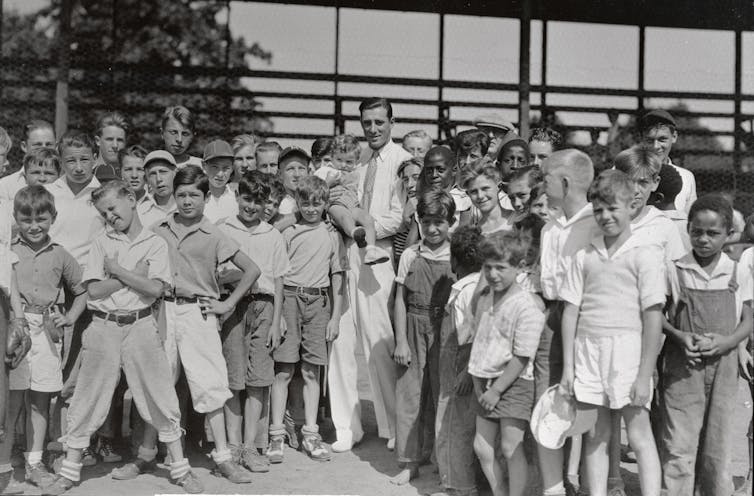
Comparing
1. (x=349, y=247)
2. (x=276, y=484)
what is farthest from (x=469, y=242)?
(x=276, y=484)

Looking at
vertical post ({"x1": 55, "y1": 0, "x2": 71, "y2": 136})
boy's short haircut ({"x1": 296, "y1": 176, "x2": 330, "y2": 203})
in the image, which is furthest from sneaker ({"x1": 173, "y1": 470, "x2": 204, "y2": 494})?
vertical post ({"x1": 55, "y1": 0, "x2": 71, "y2": 136})

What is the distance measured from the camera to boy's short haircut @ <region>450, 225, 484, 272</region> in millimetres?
3912

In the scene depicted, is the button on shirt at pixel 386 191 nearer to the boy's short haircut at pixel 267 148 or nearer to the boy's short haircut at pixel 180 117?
the boy's short haircut at pixel 267 148

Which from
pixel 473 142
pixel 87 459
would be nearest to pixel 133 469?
pixel 87 459

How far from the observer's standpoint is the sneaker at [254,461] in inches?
169

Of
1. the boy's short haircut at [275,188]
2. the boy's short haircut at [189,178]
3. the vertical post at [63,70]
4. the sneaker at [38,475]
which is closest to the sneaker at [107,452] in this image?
the sneaker at [38,475]

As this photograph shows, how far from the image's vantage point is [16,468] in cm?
420

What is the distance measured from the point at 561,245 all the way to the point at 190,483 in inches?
78.9

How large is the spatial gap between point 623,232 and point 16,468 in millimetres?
3054

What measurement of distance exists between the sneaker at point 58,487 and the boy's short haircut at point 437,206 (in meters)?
2.04

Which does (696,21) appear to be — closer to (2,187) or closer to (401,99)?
(401,99)

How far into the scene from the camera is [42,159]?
4539 mm

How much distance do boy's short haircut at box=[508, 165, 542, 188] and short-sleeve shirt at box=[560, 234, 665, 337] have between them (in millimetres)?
677

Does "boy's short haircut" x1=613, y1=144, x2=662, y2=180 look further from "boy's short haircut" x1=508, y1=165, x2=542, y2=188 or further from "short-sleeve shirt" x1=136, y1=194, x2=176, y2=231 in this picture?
"short-sleeve shirt" x1=136, y1=194, x2=176, y2=231
